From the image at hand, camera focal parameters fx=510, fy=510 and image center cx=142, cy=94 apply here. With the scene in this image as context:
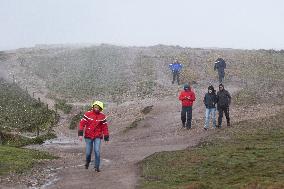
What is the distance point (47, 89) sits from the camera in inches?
2249

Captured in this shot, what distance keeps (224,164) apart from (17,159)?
856 cm

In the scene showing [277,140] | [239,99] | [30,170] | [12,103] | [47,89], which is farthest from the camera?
[47,89]

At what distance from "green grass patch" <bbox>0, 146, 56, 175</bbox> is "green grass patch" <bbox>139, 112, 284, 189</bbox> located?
461 centimetres

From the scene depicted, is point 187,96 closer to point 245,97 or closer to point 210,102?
point 210,102

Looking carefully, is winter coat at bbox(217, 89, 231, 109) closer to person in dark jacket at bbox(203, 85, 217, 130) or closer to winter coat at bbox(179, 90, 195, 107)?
person in dark jacket at bbox(203, 85, 217, 130)

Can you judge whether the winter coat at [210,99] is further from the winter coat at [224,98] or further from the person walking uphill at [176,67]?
the person walking uphill at [176,67]

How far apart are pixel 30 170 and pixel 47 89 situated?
38.2 m

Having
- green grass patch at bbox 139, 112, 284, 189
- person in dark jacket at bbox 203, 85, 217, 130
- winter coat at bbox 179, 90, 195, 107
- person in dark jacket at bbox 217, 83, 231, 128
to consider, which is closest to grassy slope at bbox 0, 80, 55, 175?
green grass patch at bbox 139, 112, 284, 189

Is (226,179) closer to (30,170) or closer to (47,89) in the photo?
(30,170)

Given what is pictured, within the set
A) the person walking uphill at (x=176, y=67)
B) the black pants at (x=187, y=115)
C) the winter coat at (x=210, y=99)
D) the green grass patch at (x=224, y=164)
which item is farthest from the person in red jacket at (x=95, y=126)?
the person walking uphill at (x=176, y=67)

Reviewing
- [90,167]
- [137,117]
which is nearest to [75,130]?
[137,117]

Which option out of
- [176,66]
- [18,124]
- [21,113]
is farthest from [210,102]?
[176,66]

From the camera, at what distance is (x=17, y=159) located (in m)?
21.2

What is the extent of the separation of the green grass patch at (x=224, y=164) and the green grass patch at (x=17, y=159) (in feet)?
15.1
